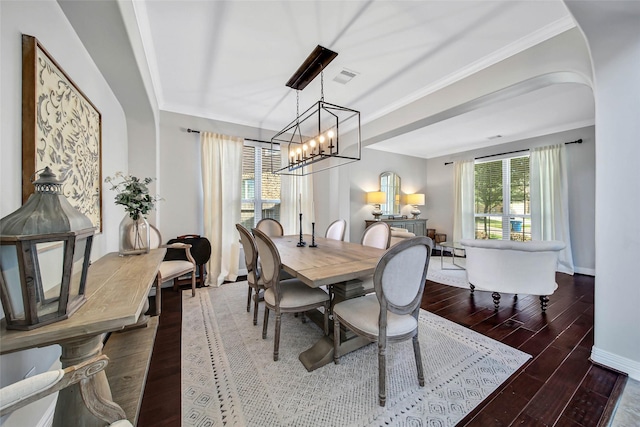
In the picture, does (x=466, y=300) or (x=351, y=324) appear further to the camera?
(x=466, y=300)

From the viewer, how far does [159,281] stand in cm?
256

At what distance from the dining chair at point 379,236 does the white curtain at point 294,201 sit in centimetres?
166

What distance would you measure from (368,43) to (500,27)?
40.9 inches

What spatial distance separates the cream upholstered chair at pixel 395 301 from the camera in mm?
1419

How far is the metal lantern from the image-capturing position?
750mm

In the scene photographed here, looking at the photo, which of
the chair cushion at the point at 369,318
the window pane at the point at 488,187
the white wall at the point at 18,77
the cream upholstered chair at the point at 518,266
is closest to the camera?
the white wall at the point at 18,77

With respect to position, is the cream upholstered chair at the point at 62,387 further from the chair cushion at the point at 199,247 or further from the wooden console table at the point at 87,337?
the chair cushion at the point at 199,247

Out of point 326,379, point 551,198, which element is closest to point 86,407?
point 326,379

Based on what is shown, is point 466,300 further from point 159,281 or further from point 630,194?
point 159,281

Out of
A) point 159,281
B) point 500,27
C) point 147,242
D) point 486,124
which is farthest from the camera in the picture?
point 486,124

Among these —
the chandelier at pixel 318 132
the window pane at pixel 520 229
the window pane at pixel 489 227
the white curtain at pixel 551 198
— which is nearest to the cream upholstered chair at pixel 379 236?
the chandelier at pixel 318 132

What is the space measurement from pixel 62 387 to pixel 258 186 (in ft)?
12.3

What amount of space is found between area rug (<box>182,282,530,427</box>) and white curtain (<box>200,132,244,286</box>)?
1.43 meters

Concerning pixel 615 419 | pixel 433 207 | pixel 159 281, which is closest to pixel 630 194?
pixel 615 419
